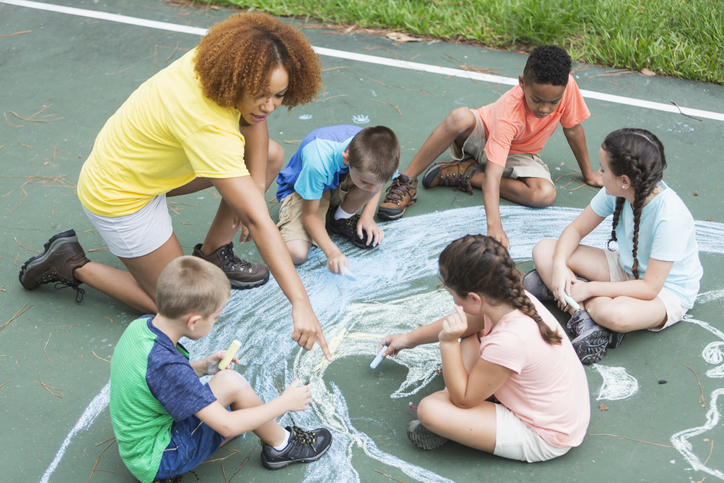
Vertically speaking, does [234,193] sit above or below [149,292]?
above

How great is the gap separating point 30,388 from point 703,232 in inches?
132

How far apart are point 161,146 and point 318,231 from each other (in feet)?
3.05

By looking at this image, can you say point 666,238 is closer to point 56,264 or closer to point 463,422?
point 463,422

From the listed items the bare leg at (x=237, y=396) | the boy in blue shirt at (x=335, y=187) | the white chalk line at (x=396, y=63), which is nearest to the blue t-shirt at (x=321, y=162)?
the boy in blue shirt at (x=335, y=187)

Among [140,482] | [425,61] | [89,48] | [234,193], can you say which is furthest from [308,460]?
[89,48]

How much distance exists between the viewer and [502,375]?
6.61ft

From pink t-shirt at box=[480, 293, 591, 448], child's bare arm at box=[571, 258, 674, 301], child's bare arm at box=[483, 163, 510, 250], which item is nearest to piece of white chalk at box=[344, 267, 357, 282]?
child's bare arm at box=[483, 163, 510, 250]

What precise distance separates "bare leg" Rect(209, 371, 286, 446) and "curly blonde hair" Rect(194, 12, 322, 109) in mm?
995

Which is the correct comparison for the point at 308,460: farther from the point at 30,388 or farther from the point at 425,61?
the point at 425,61

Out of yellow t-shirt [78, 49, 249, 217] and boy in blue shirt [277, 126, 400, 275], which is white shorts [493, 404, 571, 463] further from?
yellow t-shirt [78, 49, 249, 217]

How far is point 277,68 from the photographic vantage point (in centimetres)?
220

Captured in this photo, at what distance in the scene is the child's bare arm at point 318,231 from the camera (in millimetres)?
3020

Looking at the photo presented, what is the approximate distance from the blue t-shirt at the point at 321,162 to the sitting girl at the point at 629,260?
1.13 m

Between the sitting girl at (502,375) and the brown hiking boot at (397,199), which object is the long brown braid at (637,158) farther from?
the brown hiking boot at (397,199)
